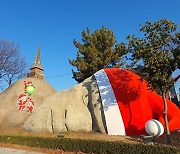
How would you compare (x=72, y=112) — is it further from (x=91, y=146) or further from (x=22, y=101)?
(x=22, y=101)

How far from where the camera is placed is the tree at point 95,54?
32.5 metres

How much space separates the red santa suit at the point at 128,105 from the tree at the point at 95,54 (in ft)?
46.5

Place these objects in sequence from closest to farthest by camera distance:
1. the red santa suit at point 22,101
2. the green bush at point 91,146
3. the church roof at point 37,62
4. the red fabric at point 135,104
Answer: the green bush at point 91,146 < the red fabric at point 135,104 < the red santa suit at point 22,101 < the church roof at point 37,62

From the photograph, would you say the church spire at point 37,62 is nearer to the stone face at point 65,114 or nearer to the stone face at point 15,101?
the stone face at point 15,101

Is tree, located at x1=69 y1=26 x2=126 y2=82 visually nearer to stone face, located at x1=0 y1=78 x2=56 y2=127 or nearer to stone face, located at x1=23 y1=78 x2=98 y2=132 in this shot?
stone face, located at x1=0 y1=78 x2=56 y2=127

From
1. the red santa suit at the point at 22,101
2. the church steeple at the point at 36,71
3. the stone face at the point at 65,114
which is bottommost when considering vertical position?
the stone face at the point at 65,114

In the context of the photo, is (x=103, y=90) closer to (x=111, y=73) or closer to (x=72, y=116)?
(x=111, y=73)

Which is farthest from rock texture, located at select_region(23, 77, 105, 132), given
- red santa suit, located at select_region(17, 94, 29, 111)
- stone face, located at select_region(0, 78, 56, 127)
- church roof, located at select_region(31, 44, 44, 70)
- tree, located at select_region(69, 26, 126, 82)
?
church roof, located at select_region(31, 44, 44, 70)

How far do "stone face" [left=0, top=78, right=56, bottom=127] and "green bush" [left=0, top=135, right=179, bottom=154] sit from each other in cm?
817

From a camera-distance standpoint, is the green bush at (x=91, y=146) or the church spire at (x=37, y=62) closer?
the green bush at (x=91, y=146)

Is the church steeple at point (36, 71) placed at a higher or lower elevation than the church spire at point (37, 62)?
lower

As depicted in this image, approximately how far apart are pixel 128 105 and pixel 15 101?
504 inches

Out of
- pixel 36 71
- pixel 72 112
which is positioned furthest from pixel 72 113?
pixel 36 71

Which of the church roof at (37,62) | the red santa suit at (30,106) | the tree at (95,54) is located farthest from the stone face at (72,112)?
the church roof at (37,62)
